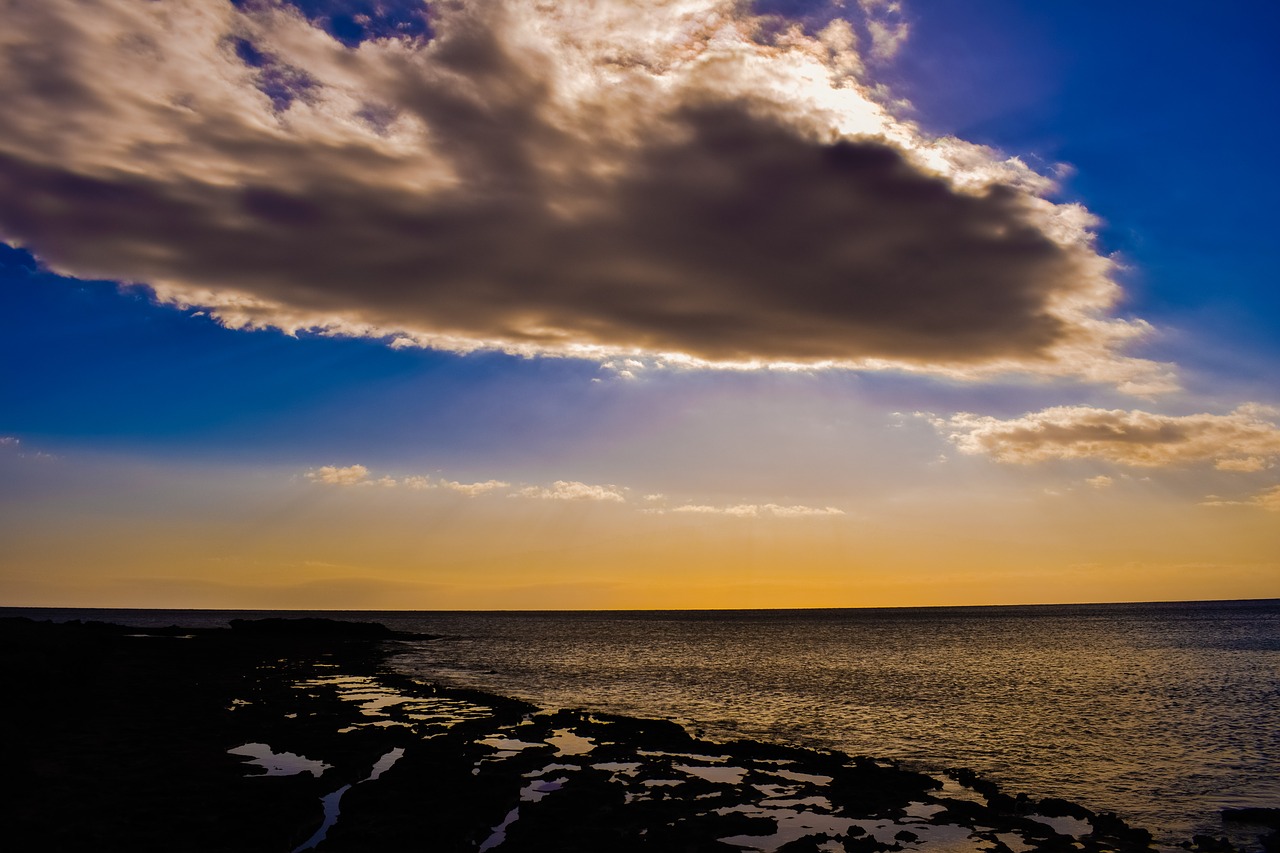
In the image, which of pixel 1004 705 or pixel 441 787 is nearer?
pixel 441 787

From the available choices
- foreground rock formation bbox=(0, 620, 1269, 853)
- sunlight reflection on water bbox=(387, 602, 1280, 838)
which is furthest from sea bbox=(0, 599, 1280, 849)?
foreground rock formation bbox=(0, 620, 1269, 853)

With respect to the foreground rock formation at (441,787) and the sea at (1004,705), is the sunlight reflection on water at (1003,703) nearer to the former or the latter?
the sea at (1004,705)

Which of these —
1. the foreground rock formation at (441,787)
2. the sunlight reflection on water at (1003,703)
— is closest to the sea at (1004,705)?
the sunlight reflection on water at (1003,703)

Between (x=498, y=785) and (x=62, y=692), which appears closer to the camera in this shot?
(x=498, y=785)

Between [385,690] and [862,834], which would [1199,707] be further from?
[385,690]

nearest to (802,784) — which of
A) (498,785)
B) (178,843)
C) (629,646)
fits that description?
(498,785)

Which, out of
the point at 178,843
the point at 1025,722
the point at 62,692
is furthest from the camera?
the point at 1025,722

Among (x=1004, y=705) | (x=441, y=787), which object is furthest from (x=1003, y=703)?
(x=441, y=787)

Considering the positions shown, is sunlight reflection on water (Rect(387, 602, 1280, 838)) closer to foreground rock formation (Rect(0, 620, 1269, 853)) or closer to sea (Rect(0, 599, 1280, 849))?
sea (Rect(0, 599, 1280, 849))

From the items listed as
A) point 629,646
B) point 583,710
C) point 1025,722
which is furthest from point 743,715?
point 629,646

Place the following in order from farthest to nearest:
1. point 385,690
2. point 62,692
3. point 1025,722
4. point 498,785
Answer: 1. point 385,690
2. point 1025,722
3. point 62,692
4. point 498,785

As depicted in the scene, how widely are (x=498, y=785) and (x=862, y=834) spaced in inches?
445

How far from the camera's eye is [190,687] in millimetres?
50562

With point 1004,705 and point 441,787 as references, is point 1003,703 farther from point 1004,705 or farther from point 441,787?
point 441,787
